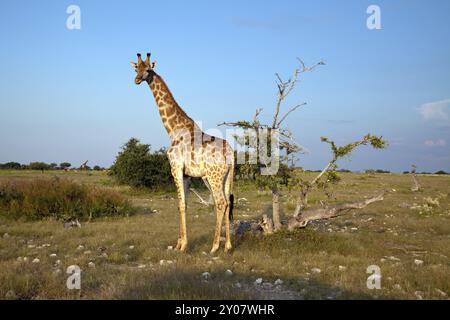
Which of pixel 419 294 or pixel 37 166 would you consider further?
pixel 37 166

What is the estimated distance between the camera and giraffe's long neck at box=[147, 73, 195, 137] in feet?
33.3

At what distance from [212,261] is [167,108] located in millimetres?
4136

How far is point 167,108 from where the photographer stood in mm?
10227

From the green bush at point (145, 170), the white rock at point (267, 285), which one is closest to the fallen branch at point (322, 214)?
the white rock at point (267, 285)

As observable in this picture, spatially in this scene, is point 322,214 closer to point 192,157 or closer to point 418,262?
point 418,262

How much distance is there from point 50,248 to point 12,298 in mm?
3737

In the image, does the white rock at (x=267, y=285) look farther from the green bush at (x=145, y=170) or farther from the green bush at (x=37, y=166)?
the green bush at (x=37, y=166)

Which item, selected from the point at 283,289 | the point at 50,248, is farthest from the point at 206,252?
the point at 50,248

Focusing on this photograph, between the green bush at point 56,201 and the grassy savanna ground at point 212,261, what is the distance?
697 millimetres

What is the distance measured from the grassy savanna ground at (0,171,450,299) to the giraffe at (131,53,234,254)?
97 cm

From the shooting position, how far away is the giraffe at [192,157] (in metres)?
9.43

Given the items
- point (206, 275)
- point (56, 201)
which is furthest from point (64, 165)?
point (206, 275)

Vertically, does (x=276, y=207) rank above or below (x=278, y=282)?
above
